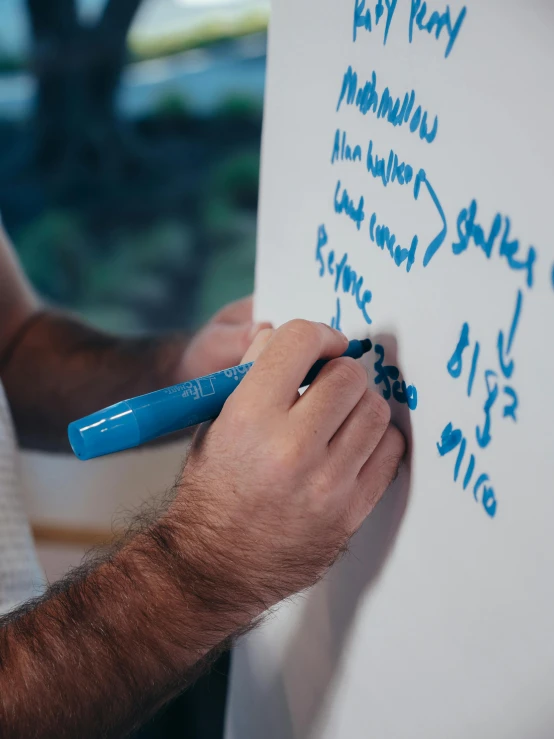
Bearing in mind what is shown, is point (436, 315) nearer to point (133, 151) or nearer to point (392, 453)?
point (392, 453)

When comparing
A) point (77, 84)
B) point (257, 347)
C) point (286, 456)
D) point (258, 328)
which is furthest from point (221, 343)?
point (77, 84)

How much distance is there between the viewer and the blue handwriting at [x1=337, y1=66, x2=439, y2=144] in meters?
0.32

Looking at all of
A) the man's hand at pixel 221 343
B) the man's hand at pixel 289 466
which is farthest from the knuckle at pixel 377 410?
the man's hand at pixel 221 343

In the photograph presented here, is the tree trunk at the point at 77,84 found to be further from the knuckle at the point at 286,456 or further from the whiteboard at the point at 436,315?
the knuckle at the point at 286,456

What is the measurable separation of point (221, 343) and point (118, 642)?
34 cm

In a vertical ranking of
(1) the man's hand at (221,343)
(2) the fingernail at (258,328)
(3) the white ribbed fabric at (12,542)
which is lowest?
(3) the white ribbed fabric at (12,542)

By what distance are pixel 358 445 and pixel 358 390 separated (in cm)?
3

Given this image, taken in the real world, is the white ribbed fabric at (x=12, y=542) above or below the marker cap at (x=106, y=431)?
below

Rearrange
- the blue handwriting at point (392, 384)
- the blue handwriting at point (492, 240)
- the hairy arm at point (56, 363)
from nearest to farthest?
1. the blue handwriting at point (492, 240)
2. the blue handwriting at point (392, 384)
3. the hairy arm at point (56, 363)

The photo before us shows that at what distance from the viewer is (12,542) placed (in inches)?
23.0

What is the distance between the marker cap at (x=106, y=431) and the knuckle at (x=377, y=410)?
0.13 metres

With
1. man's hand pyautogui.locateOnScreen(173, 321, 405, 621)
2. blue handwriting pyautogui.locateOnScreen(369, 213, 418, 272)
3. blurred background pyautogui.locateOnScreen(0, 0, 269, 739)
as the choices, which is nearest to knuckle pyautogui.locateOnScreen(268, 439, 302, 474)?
man's hand pyautogui.locateOnScreen(173, 321, 405, 621)

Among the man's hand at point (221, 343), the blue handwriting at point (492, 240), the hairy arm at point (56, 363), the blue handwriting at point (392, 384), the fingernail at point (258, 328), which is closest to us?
the blue handwriting at point (492, 240)

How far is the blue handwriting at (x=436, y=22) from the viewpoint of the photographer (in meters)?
0.29
